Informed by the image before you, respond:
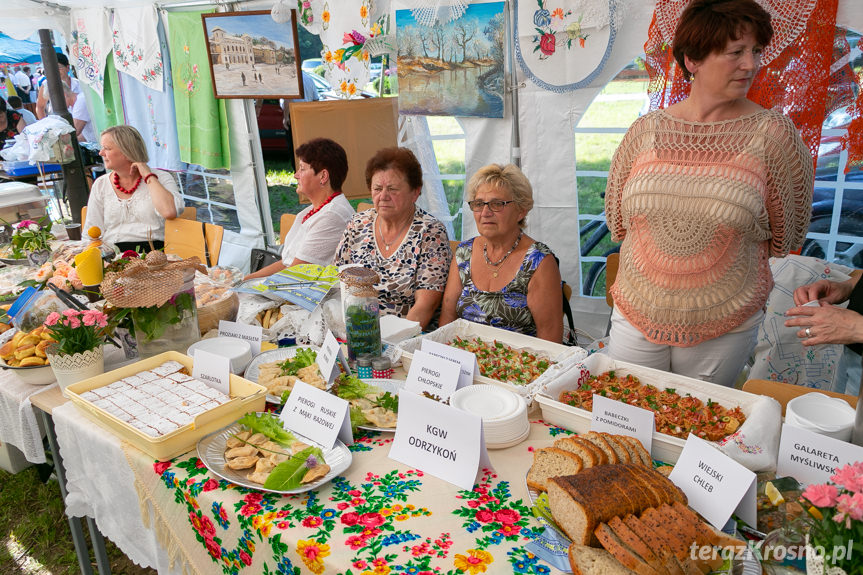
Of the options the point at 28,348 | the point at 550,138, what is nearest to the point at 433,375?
the point at 28,348

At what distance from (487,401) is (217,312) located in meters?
1.27

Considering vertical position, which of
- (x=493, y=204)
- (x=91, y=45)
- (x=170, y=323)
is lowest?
(x=170, y=323)

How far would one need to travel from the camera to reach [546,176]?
3812mm

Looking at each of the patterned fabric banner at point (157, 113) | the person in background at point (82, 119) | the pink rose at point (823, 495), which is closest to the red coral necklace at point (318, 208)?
the pink rose at point (823, 495)

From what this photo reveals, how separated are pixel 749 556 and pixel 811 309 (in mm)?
808

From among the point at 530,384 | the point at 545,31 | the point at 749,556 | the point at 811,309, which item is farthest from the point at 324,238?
the point at 749,556

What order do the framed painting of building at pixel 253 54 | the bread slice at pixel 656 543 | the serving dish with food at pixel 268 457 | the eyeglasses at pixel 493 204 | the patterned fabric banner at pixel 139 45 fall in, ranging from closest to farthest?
the bread slice at pixel 656 543 → the serving dish with food at pixel 268 457 → the eyeglasses at pixel 493 204 → the framed painting of building at pixel 253 54 → the patterned fabric banner at pixel 139 45

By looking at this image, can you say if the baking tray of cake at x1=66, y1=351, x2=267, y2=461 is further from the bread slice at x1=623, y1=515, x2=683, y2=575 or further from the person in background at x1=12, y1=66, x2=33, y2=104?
the person in background at x1=12, y1=66, x2=33, y2=104

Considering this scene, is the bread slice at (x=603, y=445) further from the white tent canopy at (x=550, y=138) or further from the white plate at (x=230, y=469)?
the white tent canopy at (x=550, y=138)

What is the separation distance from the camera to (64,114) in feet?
23.3

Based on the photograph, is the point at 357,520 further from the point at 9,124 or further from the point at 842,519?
the point at 9,124

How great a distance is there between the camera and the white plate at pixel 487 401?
1595mm

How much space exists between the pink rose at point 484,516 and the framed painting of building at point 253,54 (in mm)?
4395

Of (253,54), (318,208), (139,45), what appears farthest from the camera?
(139,45)
